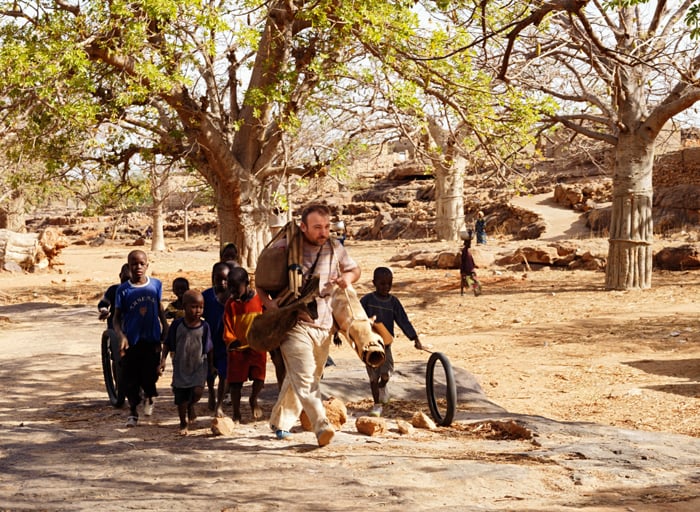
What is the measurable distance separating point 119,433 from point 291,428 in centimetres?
127

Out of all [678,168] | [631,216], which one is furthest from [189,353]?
[678,168]

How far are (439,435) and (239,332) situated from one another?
5.51 ft

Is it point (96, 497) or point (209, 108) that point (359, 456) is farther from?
point (209, 108)

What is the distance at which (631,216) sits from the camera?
14766 millimetres

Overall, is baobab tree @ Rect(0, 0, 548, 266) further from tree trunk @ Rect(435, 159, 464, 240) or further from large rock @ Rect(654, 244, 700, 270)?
tree trunk @ Rect(435, 159, 464, 240)

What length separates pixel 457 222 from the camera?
27844mm

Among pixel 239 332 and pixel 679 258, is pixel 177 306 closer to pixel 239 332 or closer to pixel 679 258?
pixel 239 332

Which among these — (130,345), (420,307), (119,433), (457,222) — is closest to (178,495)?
(119,433)

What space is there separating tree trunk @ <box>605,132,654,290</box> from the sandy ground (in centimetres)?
121

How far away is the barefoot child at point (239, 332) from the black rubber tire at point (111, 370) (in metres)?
1.03

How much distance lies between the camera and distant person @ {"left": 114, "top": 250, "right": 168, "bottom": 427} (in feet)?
20.2

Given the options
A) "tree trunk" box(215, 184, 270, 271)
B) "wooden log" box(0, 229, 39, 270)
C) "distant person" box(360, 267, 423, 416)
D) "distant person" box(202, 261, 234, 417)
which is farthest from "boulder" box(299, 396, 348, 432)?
"wooden log" box(0, 229, 39, 270)

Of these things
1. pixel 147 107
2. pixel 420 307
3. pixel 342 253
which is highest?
pixel 147 107

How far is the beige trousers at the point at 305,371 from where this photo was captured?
5129 millimetres
